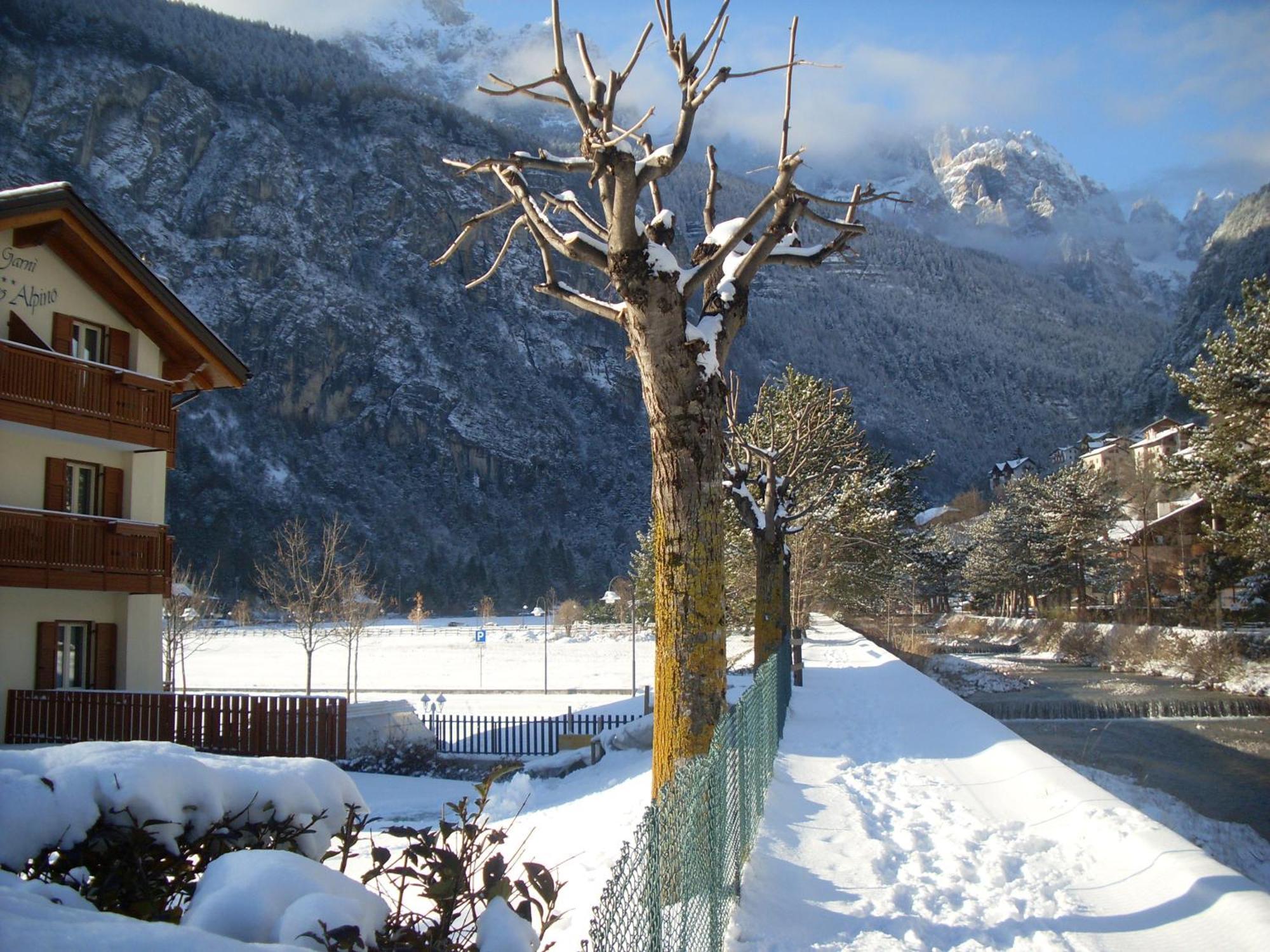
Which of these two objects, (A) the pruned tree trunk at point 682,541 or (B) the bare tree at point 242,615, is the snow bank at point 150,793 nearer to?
(A) the pruned tree trunk at point 682,541

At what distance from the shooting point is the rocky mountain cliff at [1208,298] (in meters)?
112

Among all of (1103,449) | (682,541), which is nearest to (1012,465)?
(1103,449)

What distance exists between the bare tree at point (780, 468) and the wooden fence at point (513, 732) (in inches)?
154

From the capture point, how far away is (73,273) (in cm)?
1884

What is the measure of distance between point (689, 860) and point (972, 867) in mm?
Result: 3949

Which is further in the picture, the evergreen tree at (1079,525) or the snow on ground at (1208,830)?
the evergreen tree at (1079,525)

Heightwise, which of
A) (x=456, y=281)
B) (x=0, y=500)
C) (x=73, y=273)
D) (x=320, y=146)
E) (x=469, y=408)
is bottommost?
(x=0, y=500)

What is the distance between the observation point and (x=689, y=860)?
14.1 feet

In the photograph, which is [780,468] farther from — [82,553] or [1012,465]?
[1012,465]

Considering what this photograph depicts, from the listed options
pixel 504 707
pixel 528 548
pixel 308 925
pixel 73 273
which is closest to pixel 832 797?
pixel 308 925

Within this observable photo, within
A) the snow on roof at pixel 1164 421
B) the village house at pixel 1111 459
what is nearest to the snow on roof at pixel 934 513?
the village house at pixel 1111 459

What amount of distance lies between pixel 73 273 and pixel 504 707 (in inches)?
609

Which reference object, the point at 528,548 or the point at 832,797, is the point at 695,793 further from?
the point at 528,548

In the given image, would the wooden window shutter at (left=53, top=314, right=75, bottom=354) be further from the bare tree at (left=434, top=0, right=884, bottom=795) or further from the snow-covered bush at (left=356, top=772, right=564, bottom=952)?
the snow-covered bush at (left=356, top=772, right=564, bottom=952)
